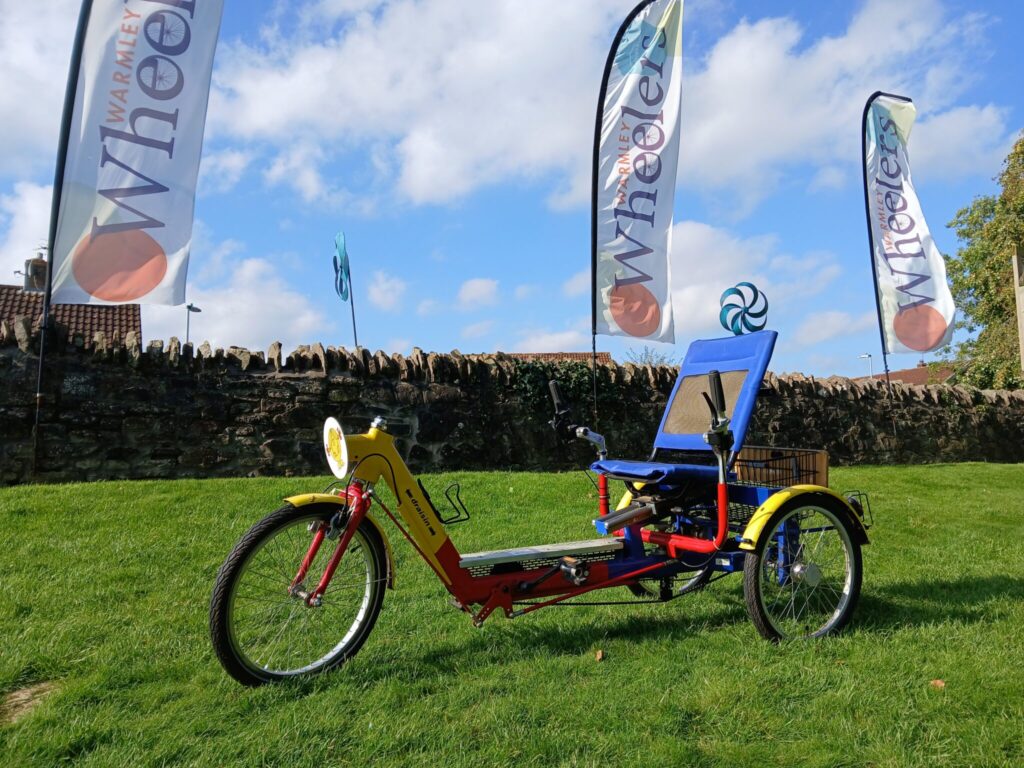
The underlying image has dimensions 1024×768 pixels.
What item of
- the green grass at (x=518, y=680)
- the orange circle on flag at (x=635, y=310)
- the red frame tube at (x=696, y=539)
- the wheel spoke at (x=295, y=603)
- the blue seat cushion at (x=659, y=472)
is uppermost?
the orange circle on flag at (x=635, y=310)

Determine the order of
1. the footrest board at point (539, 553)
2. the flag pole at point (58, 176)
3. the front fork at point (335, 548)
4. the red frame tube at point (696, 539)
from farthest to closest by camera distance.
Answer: the flag pole at point (58, 176)
the red frame tube at point (696, 539)
the footrest board at point (539, 553)
the front fork at point (335, 548)

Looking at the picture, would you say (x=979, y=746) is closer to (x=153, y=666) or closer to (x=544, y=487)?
(x=153, y=666)

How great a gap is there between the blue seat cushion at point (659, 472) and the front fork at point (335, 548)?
1.28m

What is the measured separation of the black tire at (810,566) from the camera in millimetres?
3426

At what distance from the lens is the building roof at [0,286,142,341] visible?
1911 cm

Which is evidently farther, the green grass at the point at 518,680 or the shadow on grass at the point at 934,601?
the shadow on grass at the point at 934,601

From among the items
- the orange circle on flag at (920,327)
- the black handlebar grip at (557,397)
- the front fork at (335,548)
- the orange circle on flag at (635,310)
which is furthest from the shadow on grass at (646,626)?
the orange circle on flag at (920,327)

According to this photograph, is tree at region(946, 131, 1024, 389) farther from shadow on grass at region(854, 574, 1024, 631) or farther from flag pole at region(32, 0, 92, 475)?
flag pole at region(32, 0, 92, 475)

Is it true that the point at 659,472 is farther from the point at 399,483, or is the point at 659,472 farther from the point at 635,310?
the point at 635,310

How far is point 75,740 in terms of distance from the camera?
234 cm

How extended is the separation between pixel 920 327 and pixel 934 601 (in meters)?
9.79

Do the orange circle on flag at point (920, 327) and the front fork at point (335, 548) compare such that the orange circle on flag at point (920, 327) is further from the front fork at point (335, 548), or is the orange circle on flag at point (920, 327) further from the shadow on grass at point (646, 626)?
the front fork at point (335, 548)

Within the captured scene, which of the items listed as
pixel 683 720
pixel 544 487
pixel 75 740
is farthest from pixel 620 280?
pixel 75 740

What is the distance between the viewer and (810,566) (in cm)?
350
